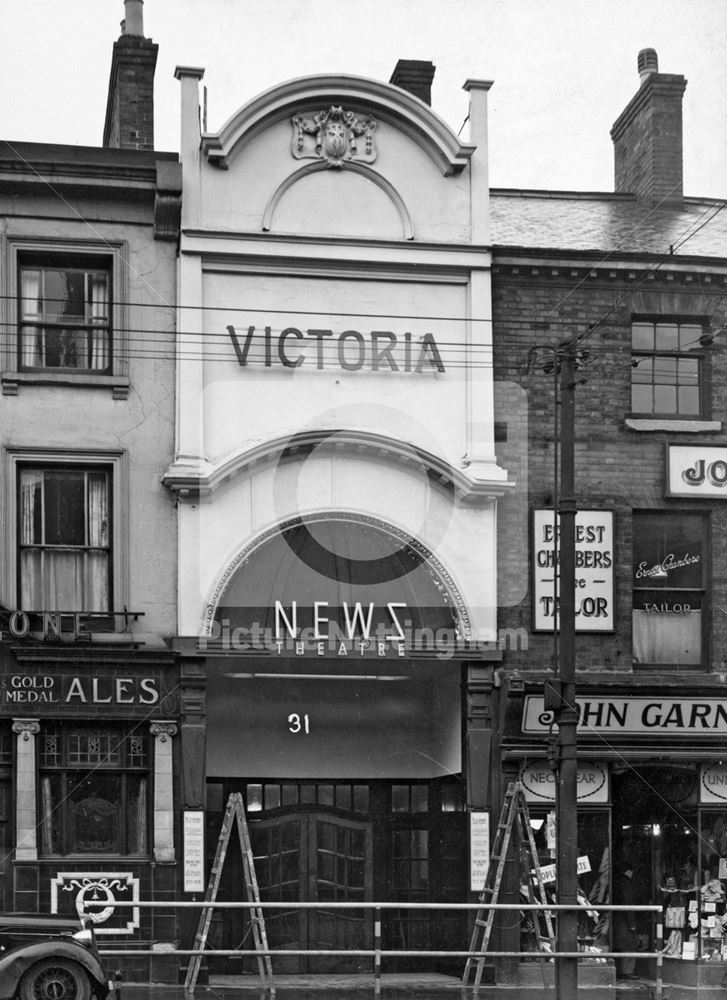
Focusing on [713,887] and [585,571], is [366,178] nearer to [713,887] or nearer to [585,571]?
[585,571]

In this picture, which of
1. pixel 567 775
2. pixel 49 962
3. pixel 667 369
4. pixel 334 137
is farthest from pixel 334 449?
pixel 49 962

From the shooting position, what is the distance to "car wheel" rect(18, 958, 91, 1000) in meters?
16.0

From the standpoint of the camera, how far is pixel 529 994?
815 inches

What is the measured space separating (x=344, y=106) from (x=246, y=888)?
37.2 ft

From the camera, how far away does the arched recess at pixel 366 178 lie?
23.0 m

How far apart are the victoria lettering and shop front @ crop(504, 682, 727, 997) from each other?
498 centimetres

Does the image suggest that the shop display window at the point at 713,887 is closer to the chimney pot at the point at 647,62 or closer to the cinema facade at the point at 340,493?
the cinema facade at the point at 340,493

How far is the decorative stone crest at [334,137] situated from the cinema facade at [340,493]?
0.03 m

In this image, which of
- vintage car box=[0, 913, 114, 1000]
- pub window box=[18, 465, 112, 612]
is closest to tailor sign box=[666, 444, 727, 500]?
pub window box=[18, 465, 112, 612]

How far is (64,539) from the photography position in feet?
72.8

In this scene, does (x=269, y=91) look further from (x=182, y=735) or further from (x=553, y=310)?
(x=182, y=735)

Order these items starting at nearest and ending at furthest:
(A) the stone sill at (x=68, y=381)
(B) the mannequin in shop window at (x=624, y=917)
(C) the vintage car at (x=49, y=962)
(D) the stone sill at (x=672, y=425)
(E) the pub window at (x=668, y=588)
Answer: (C) the vintage car at (x=49, y=962), (A) the stone sill at (x=68, y=381), (B) the mannequin in shop window at (x=624, y=917), (E) the pub window at (x=668, y=588), (D) the stone sill at (x=672, y=425)

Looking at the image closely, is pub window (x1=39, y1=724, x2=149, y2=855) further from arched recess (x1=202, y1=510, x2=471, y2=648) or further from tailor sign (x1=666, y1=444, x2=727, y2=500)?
tailor sign (x1=666, y1=444, x2=727, y2=500)

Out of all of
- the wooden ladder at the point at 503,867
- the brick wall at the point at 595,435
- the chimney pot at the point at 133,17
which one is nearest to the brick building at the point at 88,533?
the chimney pot at the point at 133,17
